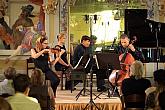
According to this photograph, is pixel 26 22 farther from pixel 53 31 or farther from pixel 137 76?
pixel 137 76

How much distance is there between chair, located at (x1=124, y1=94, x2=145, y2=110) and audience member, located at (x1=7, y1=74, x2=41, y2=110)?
1696 mm

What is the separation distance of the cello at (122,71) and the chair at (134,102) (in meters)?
2.03

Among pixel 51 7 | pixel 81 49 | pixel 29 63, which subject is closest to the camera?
pixel 81 49

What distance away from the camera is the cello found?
7250 mm

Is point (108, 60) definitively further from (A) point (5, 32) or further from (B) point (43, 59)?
(A) point (5, 32)

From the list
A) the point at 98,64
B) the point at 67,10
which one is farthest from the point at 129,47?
the point at 67,10

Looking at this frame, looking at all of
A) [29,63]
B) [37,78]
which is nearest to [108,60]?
[37,78]

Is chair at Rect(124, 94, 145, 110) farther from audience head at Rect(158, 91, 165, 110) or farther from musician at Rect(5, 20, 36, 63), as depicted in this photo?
musician at Rect(5, 20, 36, 63)

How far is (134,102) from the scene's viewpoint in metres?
5.10

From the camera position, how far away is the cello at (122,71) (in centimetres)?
725

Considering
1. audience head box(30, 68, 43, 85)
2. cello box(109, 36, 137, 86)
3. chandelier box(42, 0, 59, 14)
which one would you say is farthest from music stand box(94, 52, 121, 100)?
chandelier box(42, 0, 59, 14)

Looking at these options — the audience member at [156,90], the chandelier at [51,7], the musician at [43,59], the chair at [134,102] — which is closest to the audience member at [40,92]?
the chair at [134,102]

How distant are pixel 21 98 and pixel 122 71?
12.5 ft

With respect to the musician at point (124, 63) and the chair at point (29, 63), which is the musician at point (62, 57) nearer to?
the chair at point (29, 63)
